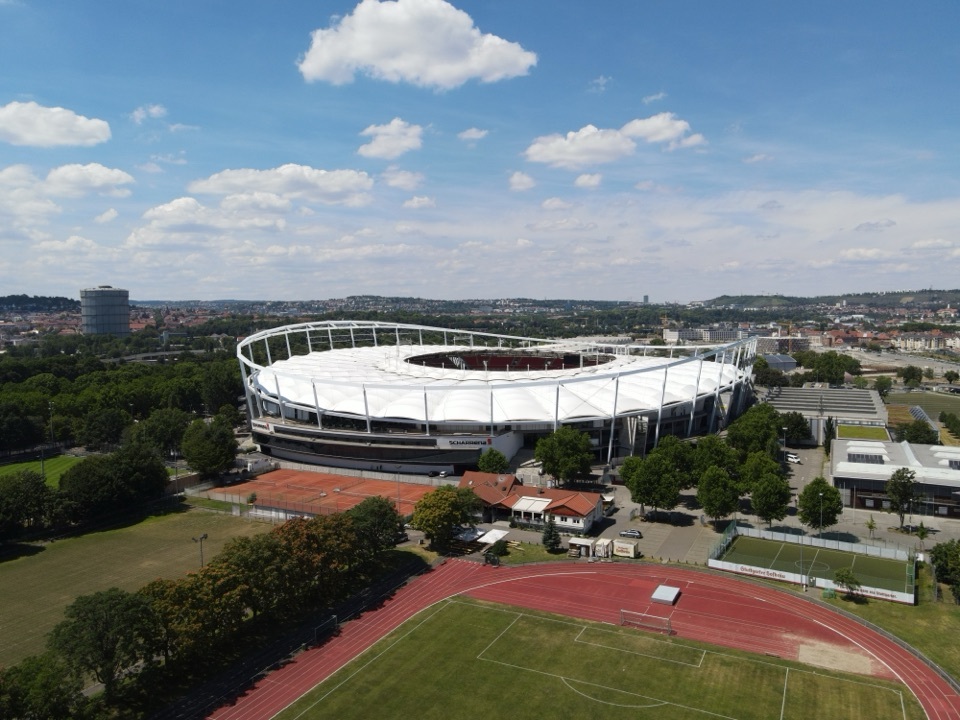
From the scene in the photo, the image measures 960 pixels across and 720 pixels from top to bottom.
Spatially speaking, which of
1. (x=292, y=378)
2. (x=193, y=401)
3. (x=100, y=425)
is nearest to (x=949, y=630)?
(x=292, y=378)

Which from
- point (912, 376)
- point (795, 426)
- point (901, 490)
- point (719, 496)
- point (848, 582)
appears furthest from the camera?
point (912, 376)

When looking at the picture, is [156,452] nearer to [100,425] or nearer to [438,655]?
[100,425]

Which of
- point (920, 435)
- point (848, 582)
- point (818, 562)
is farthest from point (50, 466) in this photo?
point (920, 435)

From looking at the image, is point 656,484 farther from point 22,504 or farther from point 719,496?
point 22,504

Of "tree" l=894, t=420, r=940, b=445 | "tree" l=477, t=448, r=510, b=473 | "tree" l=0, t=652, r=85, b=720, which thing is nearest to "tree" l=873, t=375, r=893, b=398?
"tree" l=894, t=420, r=940, b=445

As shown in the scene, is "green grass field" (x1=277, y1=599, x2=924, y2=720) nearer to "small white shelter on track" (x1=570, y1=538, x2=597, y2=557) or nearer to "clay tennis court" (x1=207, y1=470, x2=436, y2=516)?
"small white shelter on track" (x1=570, y1=538, x2=597, y2=557)

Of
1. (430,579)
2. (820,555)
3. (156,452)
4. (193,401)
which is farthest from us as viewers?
(193,401)

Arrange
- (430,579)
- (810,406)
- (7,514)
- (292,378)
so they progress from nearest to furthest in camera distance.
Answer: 1. (430,579)
2. (7,514)
3. (292,378)
4. (810,406)
